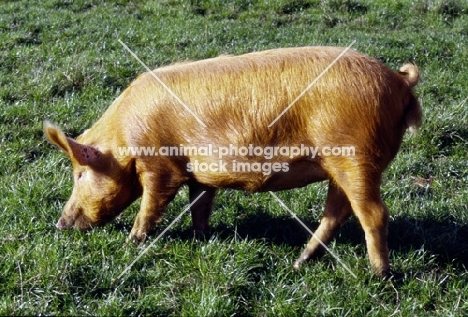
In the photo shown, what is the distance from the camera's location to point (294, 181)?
4.43 meters

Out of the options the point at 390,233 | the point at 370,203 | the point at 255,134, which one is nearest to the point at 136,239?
the point at 255,134

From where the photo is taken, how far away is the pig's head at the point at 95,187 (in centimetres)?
468

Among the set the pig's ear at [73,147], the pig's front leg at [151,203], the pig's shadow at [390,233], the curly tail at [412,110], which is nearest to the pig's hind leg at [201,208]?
the pig's shadow at [390,233]

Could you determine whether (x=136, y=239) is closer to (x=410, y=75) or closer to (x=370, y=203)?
(x=370, y=203)

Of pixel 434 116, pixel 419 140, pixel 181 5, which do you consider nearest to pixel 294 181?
pixel 419 140

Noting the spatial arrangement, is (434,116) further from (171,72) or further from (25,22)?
(25,22)

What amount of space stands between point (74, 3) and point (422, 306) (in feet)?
34.8

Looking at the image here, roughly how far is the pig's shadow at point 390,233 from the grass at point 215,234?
1 centimetres

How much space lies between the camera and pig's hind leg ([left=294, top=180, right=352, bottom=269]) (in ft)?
15.4

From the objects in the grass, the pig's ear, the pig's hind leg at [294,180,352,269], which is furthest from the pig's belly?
the pig's ear

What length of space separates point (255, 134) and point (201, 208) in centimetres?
99

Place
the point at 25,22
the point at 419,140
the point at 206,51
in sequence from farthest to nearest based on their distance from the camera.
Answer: the point at 25,22 → the point at 206,51 → the point at 419,140

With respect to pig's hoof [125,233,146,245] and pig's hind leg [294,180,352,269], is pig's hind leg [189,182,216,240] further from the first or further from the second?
pig's hind leg [294,180,352,269]

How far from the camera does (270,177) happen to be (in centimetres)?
438
